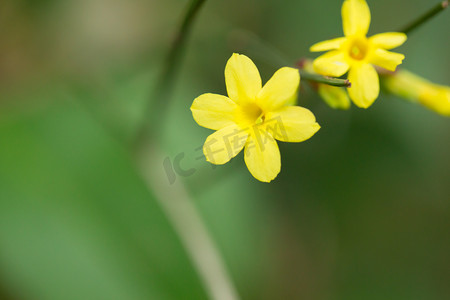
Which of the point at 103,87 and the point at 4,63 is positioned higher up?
the point at 4,63

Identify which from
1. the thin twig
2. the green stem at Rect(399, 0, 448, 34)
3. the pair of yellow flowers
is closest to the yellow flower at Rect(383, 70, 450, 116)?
the green stem at Rect(399, 0, 448, 34)

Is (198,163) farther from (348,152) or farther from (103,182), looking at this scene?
(348,152)

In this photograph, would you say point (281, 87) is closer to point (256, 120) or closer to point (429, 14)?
point (256, 120)

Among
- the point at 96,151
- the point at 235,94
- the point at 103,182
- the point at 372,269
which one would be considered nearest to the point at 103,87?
the point at 96,151

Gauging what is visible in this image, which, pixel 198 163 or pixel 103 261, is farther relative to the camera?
pixel 198 163

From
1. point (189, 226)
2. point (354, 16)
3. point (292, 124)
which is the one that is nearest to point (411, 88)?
point (354, 16)

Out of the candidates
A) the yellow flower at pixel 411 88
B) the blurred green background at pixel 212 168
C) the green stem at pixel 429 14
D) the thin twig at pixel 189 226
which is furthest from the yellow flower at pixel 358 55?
the thin twig at pixel 189 226
